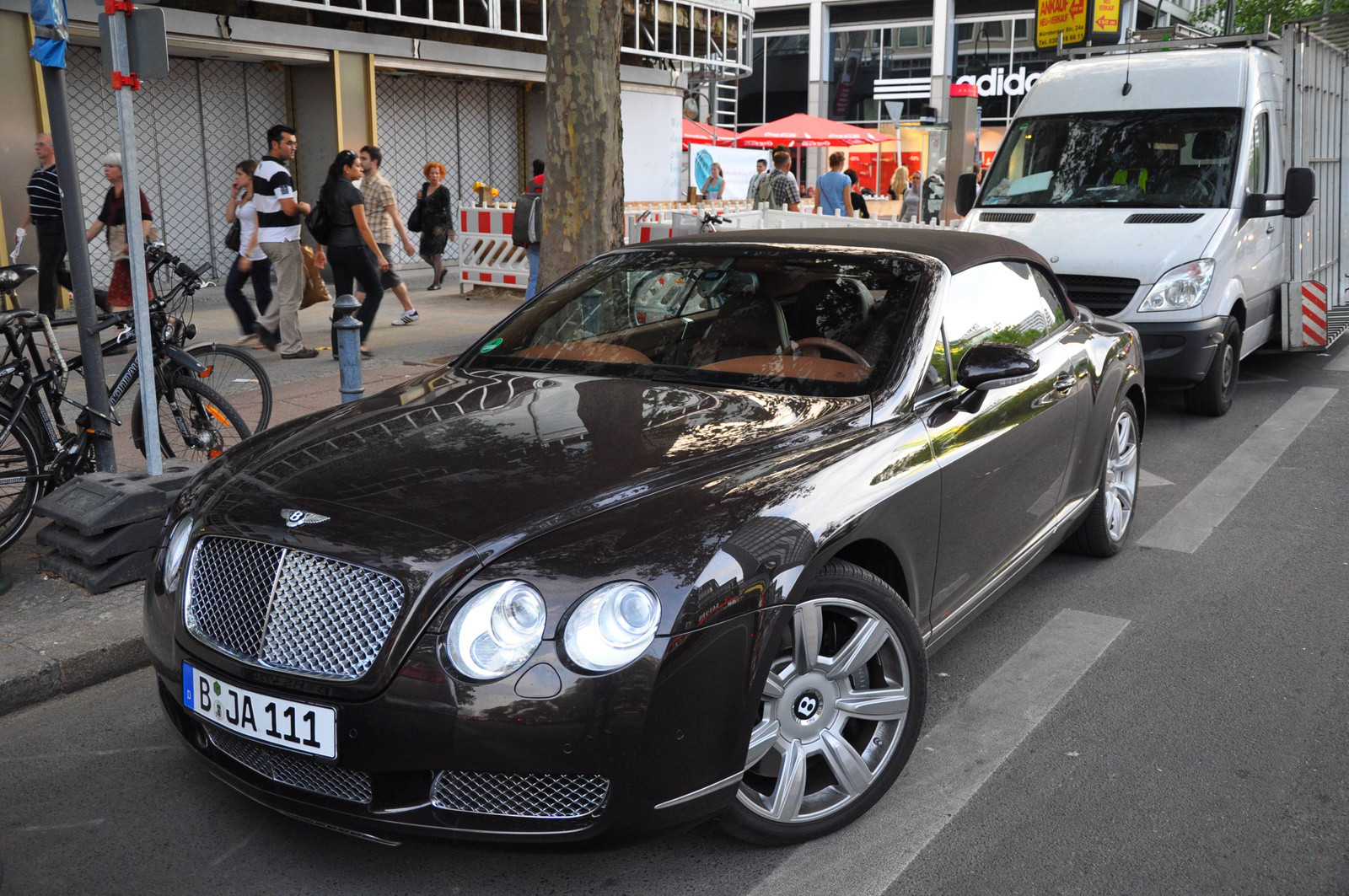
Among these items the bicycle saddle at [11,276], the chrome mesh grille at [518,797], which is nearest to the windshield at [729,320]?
the chrome mesh grille at [518,797]

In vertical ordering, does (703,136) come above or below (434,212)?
above

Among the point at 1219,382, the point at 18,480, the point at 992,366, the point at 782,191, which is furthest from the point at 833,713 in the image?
the point at 782,191

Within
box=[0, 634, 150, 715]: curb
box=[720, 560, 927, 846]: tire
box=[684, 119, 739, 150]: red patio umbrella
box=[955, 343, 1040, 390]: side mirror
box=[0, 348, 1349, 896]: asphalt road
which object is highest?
box=[684, 119, 739, 150]: red patio umbrella

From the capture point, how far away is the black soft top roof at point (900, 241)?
4.24 metres

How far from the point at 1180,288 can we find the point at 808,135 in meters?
20.2

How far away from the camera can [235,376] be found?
6.51 m

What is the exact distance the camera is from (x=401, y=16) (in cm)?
1557

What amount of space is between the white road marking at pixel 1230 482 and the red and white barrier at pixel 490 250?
29.9ft

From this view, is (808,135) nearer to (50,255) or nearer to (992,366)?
(50,255)

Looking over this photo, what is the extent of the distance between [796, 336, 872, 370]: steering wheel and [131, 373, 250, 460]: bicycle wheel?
11.1ft

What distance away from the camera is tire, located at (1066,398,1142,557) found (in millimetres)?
5180

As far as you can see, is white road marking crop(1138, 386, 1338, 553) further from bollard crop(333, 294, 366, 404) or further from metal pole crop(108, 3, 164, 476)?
metal pole crop(108, 3, 164, 476)

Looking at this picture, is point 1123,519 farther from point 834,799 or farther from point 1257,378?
point 1257,378

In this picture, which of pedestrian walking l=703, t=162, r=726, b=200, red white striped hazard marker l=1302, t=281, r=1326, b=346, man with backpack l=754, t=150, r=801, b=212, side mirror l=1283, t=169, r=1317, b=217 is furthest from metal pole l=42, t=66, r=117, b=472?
pedestrian walking l=703, t=162, r=726, b=200
